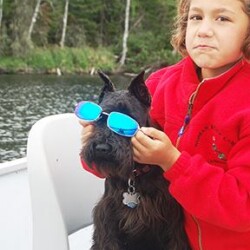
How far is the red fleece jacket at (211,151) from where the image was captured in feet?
5.74

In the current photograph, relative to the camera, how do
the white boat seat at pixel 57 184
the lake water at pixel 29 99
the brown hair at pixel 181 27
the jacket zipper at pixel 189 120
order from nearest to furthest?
1. the jacket zipper at pixel 189 120
2. the brown hair at pixel 181 27
3. the white boat seat at pixel 57 184
4. the lake water at pixel 29 99

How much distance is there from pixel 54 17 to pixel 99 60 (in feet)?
17.9

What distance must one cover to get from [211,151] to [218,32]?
1.39ft

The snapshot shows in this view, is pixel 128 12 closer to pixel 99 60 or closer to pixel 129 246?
pixel 99 60

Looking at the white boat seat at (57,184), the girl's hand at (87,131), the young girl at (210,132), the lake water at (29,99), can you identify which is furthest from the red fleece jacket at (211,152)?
the lake water at (29,99)

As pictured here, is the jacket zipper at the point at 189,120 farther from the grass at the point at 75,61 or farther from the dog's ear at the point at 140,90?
the grass at the point at 75,61

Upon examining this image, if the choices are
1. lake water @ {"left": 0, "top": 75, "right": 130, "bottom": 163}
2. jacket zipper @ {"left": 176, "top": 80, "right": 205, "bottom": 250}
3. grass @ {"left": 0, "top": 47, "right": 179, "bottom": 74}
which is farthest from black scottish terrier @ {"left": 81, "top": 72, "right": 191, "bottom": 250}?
grass @ {"left": 0, "top": 47, "right": 179, "bottom": 74}

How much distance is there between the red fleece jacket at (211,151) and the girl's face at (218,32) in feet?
0.21

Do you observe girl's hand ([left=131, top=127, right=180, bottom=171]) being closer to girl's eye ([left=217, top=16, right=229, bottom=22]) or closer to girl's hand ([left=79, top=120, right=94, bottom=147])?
girl's hand ([left=79, top=120, right=94, bottom=147])

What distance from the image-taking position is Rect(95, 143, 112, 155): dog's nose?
1.72 m

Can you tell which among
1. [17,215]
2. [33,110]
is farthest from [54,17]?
[17,215]

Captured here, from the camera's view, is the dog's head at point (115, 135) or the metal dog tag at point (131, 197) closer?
the dog's head at point (115, 135)

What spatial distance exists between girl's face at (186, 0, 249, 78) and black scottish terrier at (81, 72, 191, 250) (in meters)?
0.24

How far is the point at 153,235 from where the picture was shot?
208 centimetres
